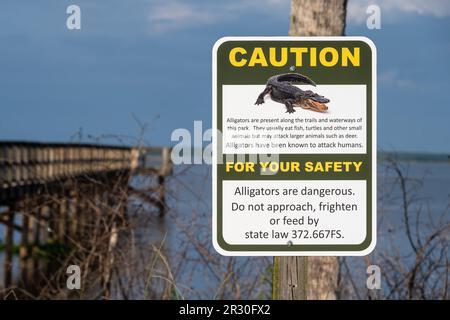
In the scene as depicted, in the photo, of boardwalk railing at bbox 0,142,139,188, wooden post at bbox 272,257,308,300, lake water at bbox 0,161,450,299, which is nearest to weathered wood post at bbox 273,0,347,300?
lake water at bbox 0,161,450,299

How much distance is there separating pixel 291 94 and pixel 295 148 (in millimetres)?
245

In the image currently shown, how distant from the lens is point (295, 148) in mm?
4035

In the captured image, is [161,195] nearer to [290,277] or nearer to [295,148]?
[290,277]

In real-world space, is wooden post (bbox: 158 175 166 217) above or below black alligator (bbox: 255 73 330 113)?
below

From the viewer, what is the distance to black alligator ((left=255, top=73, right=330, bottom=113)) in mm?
3988

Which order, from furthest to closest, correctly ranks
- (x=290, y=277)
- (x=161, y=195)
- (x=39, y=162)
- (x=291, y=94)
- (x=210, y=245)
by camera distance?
(x=39, y=162) < (x=161, y=195) < (x=210, y=245) < (x=290, y=277) < (x=291, y=94)

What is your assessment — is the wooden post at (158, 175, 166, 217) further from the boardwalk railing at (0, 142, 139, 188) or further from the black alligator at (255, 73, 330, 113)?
the boardwalk railing at (0, 142, 139, 188)

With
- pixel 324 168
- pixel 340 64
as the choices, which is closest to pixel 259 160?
pixel 324 168

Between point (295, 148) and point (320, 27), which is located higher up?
point (320, 27)

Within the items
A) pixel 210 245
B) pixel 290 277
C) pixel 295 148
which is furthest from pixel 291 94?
pixel 210 245

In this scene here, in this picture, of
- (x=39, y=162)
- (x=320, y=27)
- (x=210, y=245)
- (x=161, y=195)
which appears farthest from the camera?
(x=39, y=162)

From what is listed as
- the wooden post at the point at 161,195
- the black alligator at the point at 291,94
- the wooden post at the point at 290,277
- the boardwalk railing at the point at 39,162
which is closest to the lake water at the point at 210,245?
the wooden post at the point at 161,195
